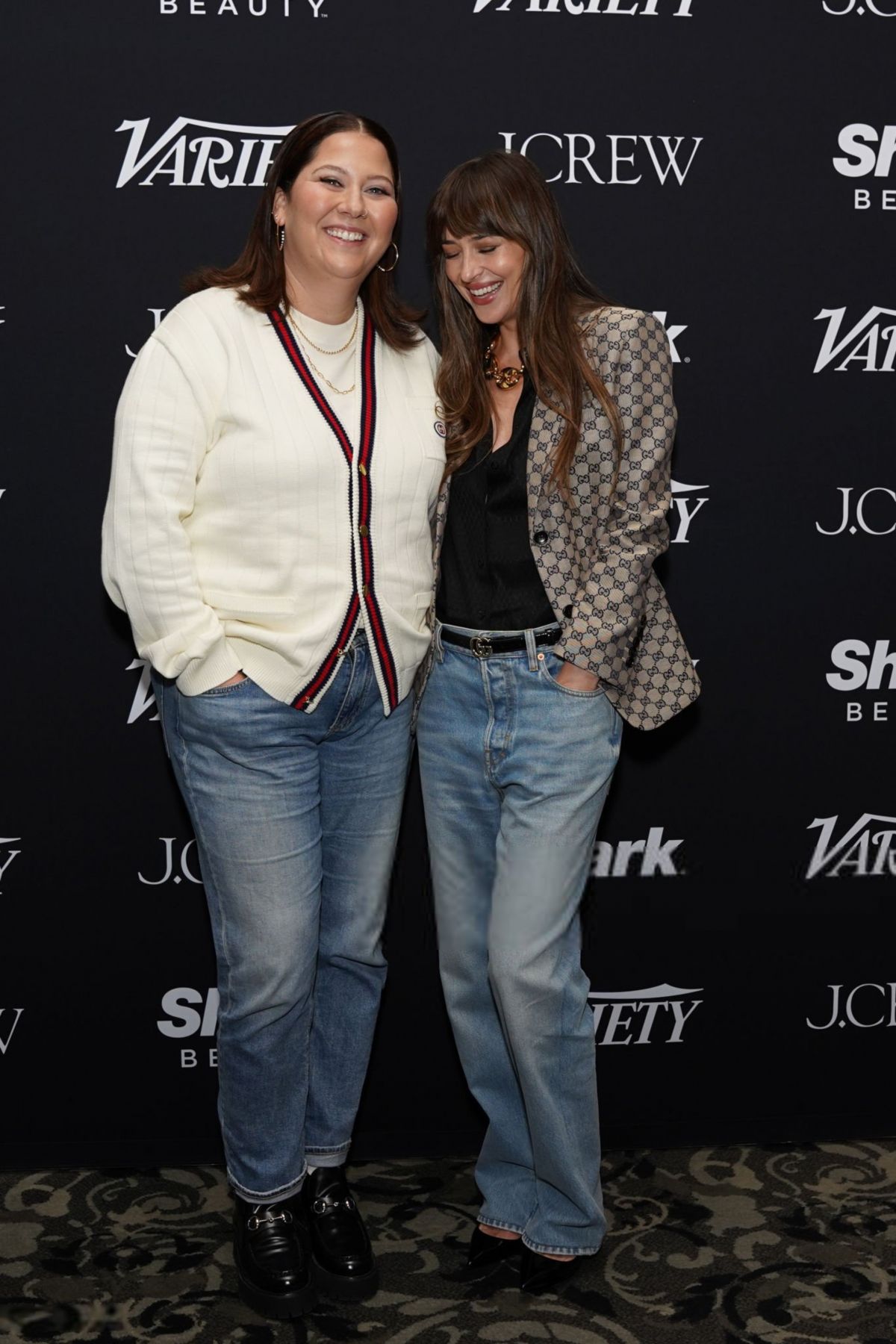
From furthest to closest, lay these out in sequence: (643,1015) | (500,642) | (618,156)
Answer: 1. (643,1015)
2. (618,156)
3. (500,642)

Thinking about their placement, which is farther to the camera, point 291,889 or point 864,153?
point 864,153

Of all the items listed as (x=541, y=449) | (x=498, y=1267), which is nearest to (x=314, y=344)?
(x=541, y=449)

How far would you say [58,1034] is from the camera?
287 cm

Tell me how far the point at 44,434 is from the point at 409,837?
1.06m

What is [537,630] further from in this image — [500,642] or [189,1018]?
[189,1018]

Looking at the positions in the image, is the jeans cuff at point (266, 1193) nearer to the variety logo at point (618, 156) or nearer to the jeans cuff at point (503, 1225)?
the jeans cuff at point (503, 1225)

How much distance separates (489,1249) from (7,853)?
1191mm

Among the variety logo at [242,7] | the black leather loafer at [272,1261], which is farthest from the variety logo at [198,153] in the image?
the black leather loafer at [272,1261]

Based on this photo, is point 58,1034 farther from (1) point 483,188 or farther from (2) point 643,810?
(1) point 483,188

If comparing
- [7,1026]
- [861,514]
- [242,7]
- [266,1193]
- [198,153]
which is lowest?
[266,1193]

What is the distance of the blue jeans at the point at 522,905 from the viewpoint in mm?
2268

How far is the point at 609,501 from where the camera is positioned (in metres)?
2.21

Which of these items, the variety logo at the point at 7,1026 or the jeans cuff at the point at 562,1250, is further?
the variety logo at the point at 7,1026

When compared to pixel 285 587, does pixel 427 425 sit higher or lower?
higher
